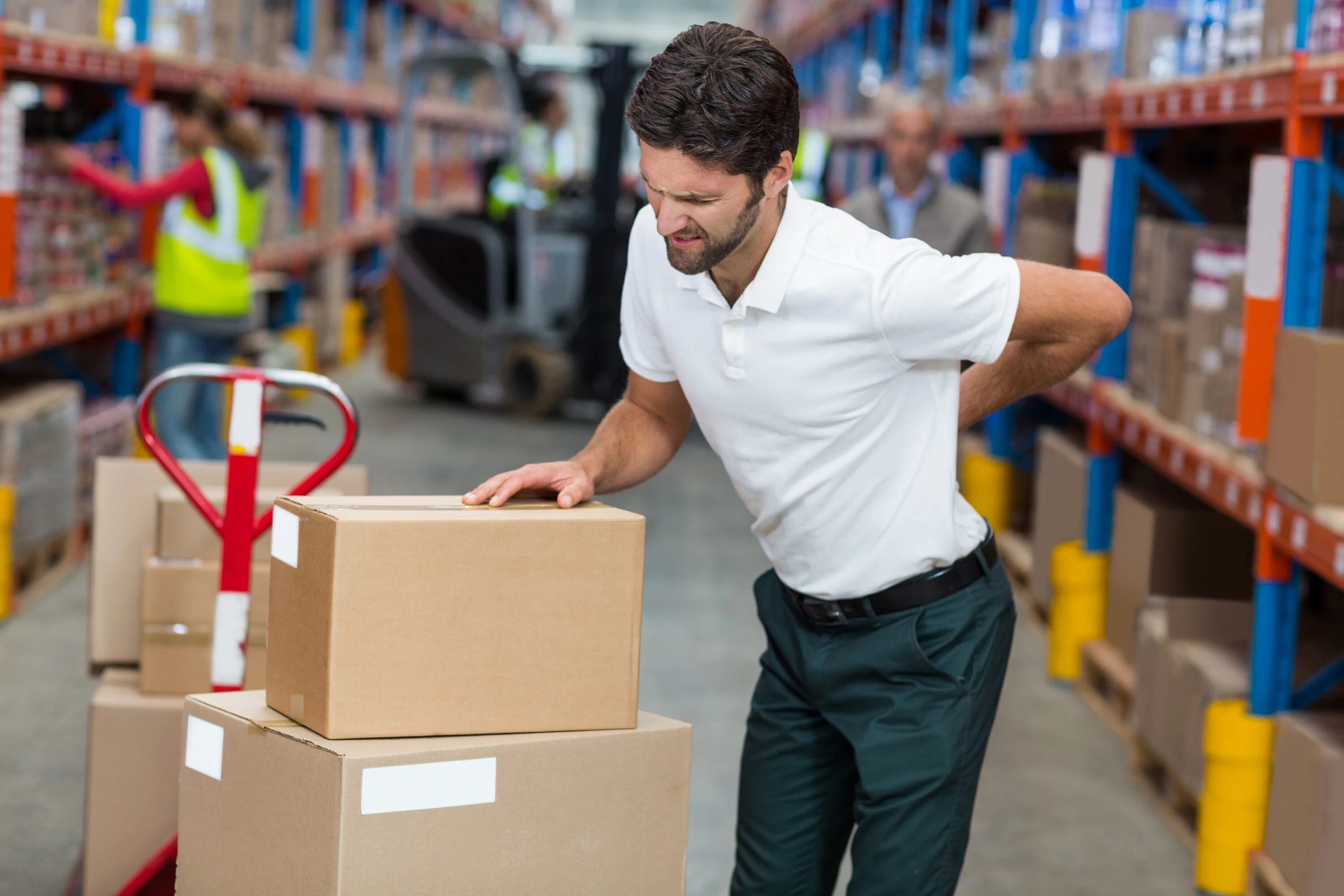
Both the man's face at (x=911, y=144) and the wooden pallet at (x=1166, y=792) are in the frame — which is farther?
the man's face at (x=911, y=144)

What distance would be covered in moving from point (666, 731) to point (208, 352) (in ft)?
16.1

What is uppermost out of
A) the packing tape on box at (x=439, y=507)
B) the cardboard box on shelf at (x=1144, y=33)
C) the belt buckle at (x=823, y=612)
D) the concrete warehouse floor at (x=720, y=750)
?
the cardboard box on shelf at (x=1144, y=33)

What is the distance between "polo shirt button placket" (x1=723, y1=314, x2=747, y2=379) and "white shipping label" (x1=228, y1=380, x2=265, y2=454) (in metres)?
0.98

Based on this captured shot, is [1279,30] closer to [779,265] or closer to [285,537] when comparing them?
[779,265]

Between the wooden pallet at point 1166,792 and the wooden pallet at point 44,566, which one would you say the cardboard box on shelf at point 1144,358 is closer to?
the wooden pallet at point 1166,792

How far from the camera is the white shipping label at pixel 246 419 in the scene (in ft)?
8.79

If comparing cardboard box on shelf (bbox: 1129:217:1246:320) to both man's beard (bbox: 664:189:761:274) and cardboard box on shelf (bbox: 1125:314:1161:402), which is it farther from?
man's beard (bbox: 664:189:761:274)

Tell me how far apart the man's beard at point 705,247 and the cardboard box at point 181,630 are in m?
1.38

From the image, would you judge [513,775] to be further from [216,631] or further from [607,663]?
[216,631]

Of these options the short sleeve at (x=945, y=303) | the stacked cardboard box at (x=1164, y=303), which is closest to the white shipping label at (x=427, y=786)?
the short sleeve at (x=945, y=303)

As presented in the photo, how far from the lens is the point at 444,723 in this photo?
6.44 ft

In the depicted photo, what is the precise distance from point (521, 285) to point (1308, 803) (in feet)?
24.5

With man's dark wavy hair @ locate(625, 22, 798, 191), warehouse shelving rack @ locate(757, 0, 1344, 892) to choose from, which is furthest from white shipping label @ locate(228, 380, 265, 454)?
warehouse shelving rack @ locate(757, 0, 1344, 892)

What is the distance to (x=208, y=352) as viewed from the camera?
654cm
